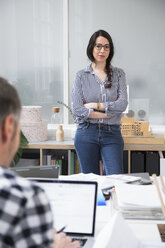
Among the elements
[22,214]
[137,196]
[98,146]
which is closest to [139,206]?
[137,196]

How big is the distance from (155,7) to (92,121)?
6.26 ft

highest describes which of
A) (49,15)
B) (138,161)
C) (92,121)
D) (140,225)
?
(49,15)

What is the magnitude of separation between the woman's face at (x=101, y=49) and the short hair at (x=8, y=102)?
1997 millimetres

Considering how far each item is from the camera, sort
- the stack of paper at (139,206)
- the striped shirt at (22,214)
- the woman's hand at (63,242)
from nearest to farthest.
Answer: the striped shirt at (22,214) → the woman's hand at (63,242) → the stack of paper at (139,206)

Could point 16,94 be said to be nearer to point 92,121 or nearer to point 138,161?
point 92,121

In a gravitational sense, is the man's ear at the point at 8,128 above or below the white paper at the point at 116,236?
above

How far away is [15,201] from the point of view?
578 mm

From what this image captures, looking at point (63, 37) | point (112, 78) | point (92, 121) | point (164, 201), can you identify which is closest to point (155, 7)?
point (63, 37)

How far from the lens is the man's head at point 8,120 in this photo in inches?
24.3

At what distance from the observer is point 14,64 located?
4078mm

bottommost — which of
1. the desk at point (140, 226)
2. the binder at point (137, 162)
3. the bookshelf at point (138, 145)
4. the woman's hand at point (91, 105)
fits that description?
the binder at point (137, 162)

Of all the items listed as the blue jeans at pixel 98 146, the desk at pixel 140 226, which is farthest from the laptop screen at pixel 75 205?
the blue jeans at pixel 98 146

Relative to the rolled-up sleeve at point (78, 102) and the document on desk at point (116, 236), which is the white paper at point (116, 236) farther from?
the rolled-up sleeve at point (78, 102)

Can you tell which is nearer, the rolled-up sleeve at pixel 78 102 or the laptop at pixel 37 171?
the laptop at pixel 37 171
